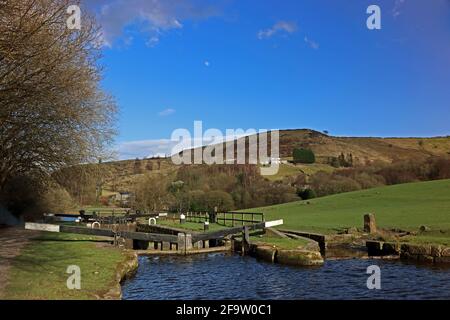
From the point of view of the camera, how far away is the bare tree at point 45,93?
14.1 m

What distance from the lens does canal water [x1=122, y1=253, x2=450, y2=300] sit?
50.5ft

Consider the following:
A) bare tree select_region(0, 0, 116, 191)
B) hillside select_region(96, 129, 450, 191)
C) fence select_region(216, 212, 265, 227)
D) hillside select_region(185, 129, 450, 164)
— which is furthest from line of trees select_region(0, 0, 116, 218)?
hillside select_region(185, 129, 450, 164)

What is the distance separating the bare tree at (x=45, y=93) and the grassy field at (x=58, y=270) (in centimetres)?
624

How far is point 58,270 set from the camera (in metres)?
14.9

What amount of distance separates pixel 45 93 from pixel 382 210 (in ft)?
117

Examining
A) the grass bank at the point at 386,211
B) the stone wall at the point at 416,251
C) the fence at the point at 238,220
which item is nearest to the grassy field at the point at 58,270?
the stone wall at the point at 416,251

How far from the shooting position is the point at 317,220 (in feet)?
135

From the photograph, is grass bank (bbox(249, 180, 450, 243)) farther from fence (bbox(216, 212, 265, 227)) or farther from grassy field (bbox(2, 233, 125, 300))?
grassy field (bbox(2, 233, 125, 300))

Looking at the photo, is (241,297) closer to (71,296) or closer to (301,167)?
(71,296)

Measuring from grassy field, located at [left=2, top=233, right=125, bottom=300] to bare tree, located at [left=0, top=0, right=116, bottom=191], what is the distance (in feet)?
20.5

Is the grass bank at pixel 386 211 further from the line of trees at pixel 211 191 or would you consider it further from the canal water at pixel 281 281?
the line of trees at pixel 211 191

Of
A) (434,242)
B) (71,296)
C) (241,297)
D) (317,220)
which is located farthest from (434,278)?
(317,220)

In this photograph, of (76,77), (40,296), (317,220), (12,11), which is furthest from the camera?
(317,220)

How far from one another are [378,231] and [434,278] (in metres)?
14.1
